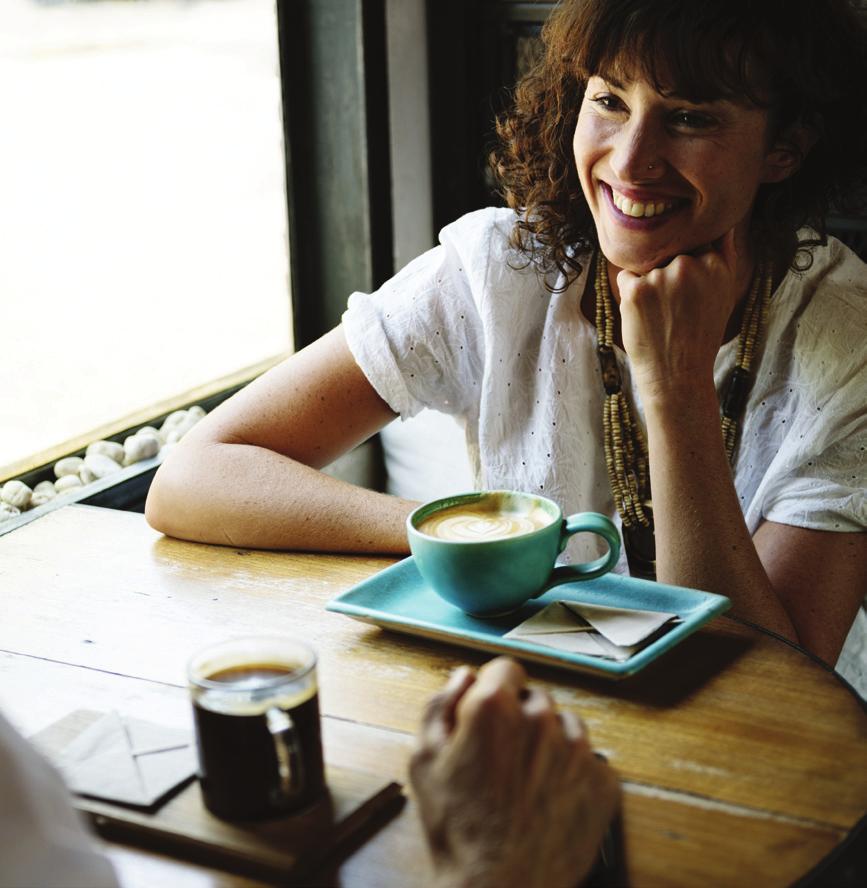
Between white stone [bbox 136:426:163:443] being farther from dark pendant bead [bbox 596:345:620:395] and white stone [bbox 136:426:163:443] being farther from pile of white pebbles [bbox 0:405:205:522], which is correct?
dark pendant bead [bbox 596:345:620:395]

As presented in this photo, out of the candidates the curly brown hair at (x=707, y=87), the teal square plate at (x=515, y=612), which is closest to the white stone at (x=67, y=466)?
the curly brown hair at (x=707, y=87)

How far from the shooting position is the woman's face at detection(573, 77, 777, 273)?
148 cm

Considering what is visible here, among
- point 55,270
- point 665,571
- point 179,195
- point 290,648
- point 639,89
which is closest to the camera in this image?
point 290,648

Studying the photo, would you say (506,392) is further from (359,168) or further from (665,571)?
(359,168)

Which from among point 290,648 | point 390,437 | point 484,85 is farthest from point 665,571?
point 484,85

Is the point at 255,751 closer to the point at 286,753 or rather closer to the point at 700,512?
the point at 286,753

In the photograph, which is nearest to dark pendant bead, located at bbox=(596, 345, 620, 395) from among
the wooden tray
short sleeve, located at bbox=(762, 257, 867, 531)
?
short sleeve, located at bbox=(762, 257, 867, 531)

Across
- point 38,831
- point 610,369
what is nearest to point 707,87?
point 610,369

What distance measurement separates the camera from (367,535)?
4.47ft

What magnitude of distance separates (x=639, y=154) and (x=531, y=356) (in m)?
0.37

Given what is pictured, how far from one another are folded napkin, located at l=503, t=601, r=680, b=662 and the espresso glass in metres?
0.30

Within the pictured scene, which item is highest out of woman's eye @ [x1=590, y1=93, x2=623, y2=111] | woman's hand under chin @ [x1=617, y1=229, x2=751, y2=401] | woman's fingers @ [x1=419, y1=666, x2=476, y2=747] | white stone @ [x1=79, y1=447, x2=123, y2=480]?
woman's eye @ [x1=590, y1=93, x2=623, y2=111]

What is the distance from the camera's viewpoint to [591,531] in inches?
44.8

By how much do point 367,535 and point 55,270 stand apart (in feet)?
3.40
